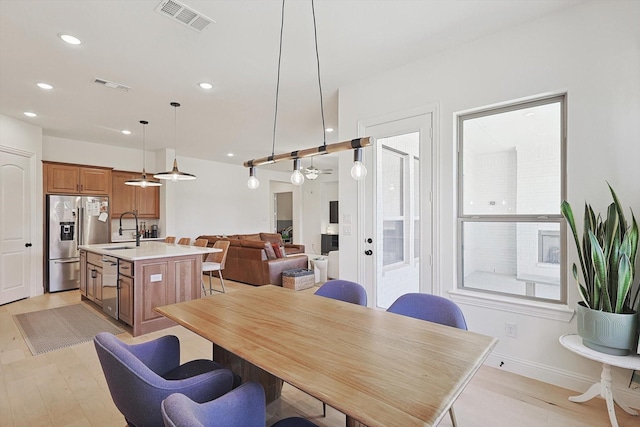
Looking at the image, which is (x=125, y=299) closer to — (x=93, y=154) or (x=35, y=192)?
(x=35, y=192)

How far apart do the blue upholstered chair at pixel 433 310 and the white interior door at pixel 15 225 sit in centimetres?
586

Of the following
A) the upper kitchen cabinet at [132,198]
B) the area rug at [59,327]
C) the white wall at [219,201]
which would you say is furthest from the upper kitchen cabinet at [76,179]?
the area rug at [59,327]

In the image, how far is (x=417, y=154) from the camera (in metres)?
3.14

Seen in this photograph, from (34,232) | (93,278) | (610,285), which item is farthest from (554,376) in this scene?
(34,232)

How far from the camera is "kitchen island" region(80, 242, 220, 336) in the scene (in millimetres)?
3441

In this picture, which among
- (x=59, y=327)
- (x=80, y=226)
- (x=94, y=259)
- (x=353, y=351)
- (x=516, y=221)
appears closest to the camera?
(x=353, y=351)

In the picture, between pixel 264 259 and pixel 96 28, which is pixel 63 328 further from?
pixel 96 28

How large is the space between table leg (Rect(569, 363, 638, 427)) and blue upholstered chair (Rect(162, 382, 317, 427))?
76.9 inches

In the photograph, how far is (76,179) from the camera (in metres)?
5.72

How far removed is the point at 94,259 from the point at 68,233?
1743 millimetres

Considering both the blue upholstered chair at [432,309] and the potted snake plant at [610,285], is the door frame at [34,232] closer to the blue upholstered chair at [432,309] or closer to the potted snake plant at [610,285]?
the blue upholstered chair at [432,309]

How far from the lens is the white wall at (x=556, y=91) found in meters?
2.16

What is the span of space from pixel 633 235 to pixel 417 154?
5.63 ft

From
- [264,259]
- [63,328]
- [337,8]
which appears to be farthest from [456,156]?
[63,328]
